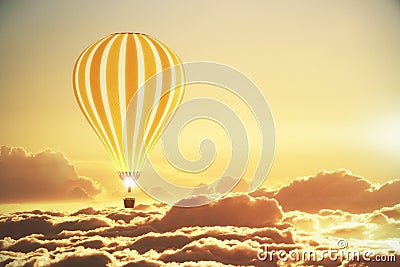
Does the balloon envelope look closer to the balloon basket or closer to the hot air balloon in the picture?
the hot air balloon

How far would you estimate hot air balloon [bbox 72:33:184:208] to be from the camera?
5004 mm

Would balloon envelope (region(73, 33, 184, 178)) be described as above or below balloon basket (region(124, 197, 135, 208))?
above

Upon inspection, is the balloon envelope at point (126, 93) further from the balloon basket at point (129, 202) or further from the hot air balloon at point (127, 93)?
the balloon basket at point (129, 202)

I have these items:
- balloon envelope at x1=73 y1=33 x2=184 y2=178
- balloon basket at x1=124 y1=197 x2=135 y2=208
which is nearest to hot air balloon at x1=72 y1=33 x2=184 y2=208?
balloon envelope at x1=73 y1=33 x2=184 y2=178

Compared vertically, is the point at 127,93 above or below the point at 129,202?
above

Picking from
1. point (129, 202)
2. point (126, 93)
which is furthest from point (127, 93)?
point (129, 202)

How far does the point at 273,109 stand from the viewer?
545cm

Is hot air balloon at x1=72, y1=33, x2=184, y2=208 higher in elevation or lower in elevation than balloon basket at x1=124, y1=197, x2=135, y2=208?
higher

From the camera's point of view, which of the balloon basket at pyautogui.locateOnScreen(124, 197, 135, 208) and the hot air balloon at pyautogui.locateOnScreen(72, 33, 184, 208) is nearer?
the hot air balloon at pyautogui.locateOnScreen(72, 33, 184, 208)

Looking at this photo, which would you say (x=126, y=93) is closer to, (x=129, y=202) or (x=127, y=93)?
(x=127, y=93)

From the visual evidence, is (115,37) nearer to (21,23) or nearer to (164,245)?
(21,23)

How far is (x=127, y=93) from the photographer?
16.5 ft

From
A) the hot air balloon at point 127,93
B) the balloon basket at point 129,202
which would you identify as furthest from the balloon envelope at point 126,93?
the balloon basket at point 129,202

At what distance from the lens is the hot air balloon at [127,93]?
5.00 m
